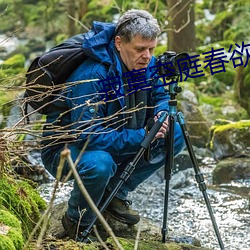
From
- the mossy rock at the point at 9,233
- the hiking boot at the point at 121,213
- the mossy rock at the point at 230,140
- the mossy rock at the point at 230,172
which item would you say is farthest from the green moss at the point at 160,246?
the mossy rock at the point at 230,140

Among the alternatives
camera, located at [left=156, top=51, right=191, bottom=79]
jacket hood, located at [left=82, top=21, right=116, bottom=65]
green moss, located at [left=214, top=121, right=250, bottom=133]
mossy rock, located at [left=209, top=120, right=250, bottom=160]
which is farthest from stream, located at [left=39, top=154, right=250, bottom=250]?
camera, located at [left=156, top=51, right=191, bottom=79]

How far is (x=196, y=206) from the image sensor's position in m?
5.51

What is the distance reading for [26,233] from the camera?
3.06 meters

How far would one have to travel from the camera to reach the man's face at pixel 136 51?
3.38m

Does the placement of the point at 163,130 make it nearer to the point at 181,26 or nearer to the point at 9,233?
the point at 9,233

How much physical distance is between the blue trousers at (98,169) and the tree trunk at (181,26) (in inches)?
259

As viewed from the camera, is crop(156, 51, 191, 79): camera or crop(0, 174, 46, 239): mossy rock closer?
crop(0, 174, 46, 239): mossy rock

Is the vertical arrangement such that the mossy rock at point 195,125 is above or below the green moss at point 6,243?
below

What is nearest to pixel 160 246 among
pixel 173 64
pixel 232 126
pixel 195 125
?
pixel 173 64

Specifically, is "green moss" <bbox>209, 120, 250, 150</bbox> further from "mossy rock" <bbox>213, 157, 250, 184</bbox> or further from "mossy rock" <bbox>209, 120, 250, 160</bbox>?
"mossy rock" <bbox>213, 157, 250, 184</bbox>

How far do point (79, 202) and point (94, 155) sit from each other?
336mm

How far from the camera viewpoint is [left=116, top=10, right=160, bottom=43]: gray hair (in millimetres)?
3355

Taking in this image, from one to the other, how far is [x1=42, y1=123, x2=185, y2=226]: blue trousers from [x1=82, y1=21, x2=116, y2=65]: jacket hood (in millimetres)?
533

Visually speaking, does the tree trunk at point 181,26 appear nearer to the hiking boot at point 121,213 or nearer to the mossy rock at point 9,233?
the hiking boot at point 121,213
